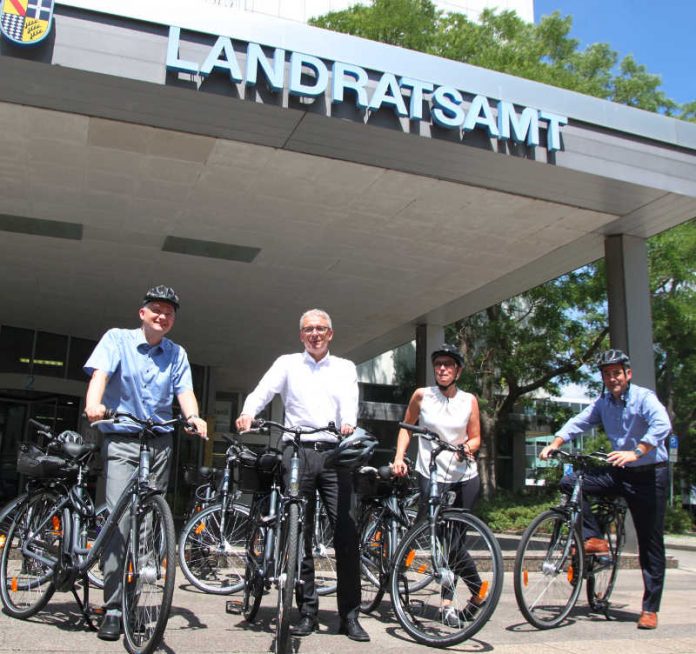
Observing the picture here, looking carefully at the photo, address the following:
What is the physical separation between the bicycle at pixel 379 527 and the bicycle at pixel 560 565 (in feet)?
2.78

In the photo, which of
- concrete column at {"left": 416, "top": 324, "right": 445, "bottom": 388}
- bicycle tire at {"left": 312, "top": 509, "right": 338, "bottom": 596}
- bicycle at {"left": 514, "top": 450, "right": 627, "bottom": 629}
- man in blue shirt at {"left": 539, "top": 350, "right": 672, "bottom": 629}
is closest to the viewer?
bicycle at {"left": 514, "top": 450, "right": 627, "bottom": 629}

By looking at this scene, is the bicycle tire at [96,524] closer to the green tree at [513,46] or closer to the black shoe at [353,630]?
the black shoe at [353,630]

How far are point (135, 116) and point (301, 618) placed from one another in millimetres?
5127

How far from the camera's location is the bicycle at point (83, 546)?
3420 mm

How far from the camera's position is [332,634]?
417cm

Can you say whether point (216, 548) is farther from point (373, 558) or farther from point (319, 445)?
point (319, 445)

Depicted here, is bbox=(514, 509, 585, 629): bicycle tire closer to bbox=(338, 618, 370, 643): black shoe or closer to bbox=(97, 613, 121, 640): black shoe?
bbox=(338, 618, 370, 643): black shoe

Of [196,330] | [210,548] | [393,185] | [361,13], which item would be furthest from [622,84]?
[210,548]

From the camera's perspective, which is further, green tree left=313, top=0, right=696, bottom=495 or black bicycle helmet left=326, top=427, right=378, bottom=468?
green tree left=313, top=0, right=696, bottom=495

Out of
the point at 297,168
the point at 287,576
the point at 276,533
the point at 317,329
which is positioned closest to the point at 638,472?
the point at 317,329

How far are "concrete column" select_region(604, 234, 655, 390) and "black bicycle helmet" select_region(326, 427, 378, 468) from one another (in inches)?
254

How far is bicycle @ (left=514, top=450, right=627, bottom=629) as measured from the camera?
4.46 meters

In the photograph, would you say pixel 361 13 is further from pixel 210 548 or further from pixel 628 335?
pixel 210 548

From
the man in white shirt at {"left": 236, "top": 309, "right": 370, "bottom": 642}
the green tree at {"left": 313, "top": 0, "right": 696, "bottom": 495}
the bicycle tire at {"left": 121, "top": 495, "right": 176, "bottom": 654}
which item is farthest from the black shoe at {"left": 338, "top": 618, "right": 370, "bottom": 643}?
the green tree at {"left": 313, "top": 0, "right": 696, "bottom": 495}
